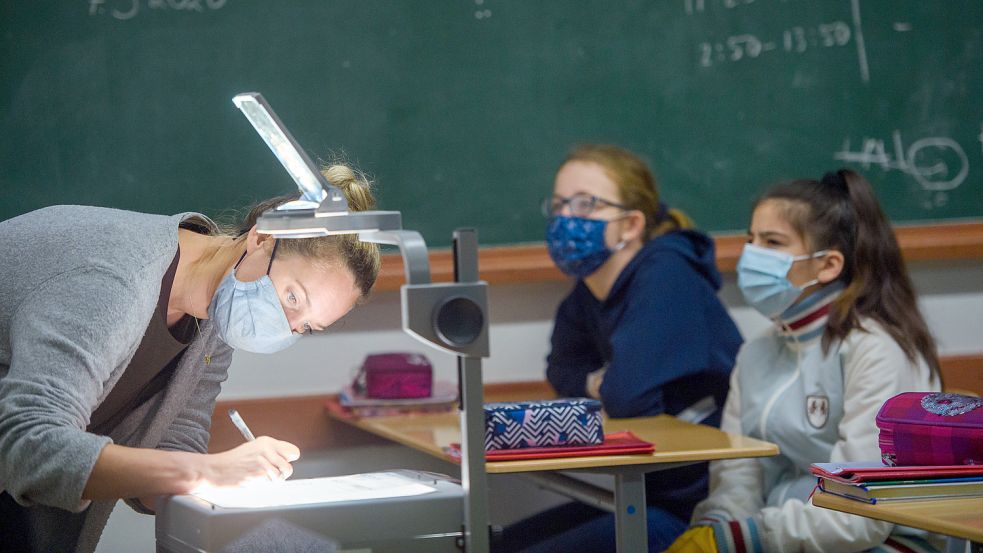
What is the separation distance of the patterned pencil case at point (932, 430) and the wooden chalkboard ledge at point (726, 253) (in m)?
1.47

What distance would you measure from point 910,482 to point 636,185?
4.67ft

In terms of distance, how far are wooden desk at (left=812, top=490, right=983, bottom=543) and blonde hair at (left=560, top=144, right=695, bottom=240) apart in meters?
1.32

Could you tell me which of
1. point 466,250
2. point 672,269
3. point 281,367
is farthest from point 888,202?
point 466,250

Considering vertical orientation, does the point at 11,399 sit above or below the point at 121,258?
below

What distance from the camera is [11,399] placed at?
1.32 meters

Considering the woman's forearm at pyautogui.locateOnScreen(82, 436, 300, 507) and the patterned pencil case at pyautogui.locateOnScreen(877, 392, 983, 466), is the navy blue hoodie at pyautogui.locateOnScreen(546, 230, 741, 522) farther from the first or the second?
the woman's forearm at pyautogui.locateOnScreen(82, 436, 300, 507)

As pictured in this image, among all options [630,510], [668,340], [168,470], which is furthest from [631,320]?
[168,470]

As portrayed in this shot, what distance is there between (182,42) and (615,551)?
68.6 inches

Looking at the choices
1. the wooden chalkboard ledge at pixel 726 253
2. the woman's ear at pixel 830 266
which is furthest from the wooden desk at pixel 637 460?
the wooden chalkboard ledge at pixel 726 253

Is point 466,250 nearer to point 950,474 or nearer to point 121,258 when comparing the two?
point 121,258

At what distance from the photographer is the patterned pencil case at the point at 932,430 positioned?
178 cm

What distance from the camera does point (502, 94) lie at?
3.28m

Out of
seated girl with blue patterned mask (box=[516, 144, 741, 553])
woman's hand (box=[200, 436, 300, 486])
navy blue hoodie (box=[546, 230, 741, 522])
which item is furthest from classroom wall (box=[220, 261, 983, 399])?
woman's hand (box=[200, 436, 300, 486])

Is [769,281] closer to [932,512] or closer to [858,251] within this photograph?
[858,251]
